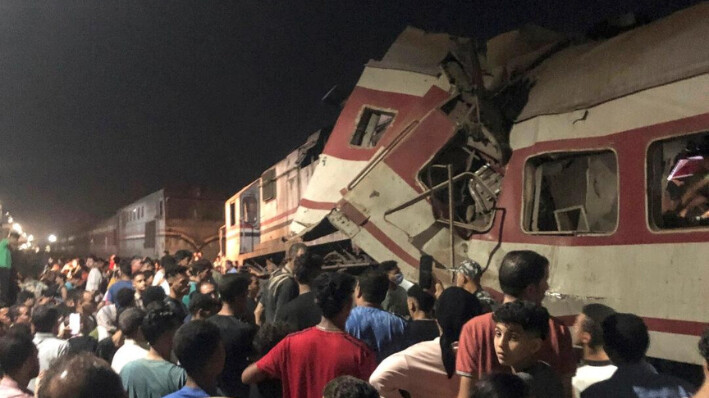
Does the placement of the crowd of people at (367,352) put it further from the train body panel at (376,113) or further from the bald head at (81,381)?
the train body panel at (376,113)

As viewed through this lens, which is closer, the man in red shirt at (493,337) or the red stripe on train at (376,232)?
the man in red shirt at (493,337)

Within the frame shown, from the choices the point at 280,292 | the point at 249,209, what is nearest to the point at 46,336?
the point at 280,292

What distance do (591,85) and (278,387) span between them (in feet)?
11.6

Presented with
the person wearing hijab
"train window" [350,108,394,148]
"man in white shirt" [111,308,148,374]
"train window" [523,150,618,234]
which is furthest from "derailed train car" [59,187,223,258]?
the person wearing hijab

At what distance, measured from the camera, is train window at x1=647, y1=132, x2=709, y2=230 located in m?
4.33

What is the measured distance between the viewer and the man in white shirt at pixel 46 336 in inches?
172

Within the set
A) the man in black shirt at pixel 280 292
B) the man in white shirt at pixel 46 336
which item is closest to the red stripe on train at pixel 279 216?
the man in black shirt at pixel 280 292

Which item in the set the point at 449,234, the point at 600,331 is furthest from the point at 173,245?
the point at 600,331

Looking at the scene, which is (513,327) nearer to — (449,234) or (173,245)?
(449,234)

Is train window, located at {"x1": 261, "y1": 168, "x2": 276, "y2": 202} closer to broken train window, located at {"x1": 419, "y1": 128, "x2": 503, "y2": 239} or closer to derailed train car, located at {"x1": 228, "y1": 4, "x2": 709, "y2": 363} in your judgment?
derailed train car, located at {"x1": 228, "y1": 4, "x2": 709, "y2": 363}

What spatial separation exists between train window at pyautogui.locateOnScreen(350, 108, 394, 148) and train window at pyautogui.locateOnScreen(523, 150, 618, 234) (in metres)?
2.96

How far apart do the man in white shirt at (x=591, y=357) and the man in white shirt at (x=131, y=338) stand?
2511 millimetres

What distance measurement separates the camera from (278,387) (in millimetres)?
3178

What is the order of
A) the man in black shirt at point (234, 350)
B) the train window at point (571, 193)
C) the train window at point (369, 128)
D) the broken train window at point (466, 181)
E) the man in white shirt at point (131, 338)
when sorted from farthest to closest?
the train window at point (369, 128) < the broken train window at point (466, 181) < the train window at point (571, 193) < the man in white shirt at point (131, 338) < the man in black shirt at point (234, 350)
